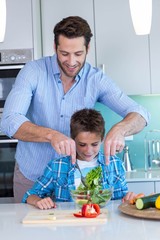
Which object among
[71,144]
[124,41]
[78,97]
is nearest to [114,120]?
[124,41]

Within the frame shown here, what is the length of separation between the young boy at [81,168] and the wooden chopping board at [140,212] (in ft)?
1.05

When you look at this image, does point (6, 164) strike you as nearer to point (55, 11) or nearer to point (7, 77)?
point (7, 77)

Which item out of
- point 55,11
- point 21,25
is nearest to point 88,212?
point 21,25

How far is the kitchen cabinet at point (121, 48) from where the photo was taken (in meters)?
3.88

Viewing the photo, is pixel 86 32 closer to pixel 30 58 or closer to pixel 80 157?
pixel 80 157

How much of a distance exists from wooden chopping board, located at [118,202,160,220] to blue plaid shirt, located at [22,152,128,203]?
36 centimetres

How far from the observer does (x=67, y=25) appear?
227cm

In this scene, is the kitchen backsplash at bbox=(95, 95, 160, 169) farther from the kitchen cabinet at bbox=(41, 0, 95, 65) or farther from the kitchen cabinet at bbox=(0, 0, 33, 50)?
the kitchen cabinet at bbox=(0, 0, 33, 50)

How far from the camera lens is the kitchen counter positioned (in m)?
1.56

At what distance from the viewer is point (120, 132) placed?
214 cm

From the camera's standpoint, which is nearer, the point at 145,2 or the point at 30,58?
the point at 145,2

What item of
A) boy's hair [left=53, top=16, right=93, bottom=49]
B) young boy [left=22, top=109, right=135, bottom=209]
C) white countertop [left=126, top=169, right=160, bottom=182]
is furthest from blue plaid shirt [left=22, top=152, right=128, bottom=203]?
white countertop [left=126, top=169, right=160, bottom=182]

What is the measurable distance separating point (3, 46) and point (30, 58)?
21 cm

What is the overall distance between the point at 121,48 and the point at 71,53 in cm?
168
